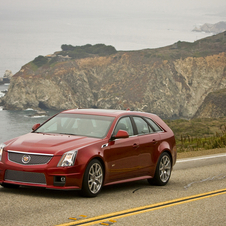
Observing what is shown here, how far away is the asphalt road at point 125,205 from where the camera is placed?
5820mm

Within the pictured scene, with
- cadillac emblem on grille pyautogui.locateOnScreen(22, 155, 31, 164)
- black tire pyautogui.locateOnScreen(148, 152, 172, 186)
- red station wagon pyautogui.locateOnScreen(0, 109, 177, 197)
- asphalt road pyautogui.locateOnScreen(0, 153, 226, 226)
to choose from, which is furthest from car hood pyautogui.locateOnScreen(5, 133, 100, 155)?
black tire pyautogui.locateOnScreen(148, 152, 172, 186)

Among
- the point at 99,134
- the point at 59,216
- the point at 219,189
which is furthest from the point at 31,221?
the point at 219,189

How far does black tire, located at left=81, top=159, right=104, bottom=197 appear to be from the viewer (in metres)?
7.10

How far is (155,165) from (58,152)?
2823mm

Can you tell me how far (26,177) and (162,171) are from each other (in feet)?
11.3

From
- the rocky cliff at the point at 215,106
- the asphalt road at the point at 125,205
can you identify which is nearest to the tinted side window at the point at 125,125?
the asphalt road at the point at 125,205

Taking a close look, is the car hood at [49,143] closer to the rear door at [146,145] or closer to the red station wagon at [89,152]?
the red station wagon at [89,152]

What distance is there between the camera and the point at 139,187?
897 cm

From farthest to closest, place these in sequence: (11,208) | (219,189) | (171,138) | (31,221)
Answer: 1. (171,138)
2. (219,189)
3. (11,208)
4. (31,221)

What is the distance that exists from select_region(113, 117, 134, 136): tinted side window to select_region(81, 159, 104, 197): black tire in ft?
3.57

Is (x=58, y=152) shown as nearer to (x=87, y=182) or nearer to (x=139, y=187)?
(x=87, y=182)

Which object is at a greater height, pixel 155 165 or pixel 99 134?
pixel 99 134

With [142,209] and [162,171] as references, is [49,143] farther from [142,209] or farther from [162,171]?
[162,171]

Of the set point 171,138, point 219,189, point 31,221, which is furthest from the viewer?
point 171,138
